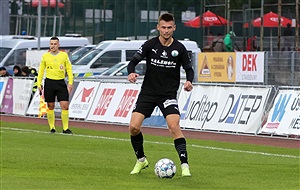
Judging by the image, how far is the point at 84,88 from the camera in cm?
2686

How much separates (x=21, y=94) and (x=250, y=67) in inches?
278

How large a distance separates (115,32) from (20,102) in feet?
68.1

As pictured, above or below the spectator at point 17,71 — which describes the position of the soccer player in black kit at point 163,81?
above

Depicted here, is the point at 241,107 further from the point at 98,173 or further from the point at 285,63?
the point at 98,173

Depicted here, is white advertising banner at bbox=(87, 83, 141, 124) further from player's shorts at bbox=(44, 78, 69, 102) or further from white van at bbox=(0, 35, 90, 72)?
white van at bbox=(0, 35, 90, 72)

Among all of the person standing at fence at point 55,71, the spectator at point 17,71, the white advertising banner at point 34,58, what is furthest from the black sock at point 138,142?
the white advertising banner at point 34,58

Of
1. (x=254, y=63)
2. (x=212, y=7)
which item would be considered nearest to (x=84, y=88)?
(x=254, y=63)

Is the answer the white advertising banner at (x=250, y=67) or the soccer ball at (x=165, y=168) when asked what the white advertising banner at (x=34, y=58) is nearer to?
the white advertising banner at (x=250, y=67)

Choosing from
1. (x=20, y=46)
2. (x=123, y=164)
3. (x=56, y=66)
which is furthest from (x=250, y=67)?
(x=123, y=164)

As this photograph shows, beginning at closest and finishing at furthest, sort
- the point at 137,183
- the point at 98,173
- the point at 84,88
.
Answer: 1. the point at 137,183
2. the point at 98,173
3. the point at 84,88

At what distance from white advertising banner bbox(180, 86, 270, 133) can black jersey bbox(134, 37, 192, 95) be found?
8601 mm

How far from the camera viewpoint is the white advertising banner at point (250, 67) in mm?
28062

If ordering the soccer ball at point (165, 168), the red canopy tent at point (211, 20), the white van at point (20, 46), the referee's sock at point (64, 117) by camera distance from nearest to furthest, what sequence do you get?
the soccer ball at point (165, 168), the referee's sock at point (64, 117), the white van at point (20, 46), the red canopy tent at point (211, 20)

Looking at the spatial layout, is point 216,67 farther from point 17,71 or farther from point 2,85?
point 2,85
